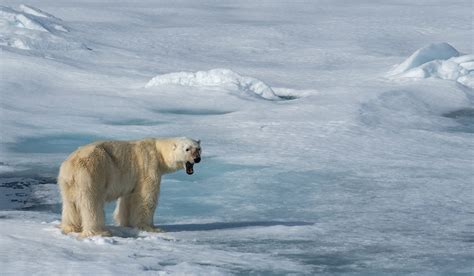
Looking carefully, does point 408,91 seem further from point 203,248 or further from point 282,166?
point 203,248

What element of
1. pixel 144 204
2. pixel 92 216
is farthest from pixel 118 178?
pixel 92 216

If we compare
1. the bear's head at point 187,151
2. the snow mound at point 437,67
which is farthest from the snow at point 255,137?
the bear's head at point 187,151

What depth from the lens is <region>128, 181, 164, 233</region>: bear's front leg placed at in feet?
20.8

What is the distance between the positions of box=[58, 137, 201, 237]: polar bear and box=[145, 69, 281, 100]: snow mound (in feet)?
25.0

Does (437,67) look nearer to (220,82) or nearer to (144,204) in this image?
(220,82)

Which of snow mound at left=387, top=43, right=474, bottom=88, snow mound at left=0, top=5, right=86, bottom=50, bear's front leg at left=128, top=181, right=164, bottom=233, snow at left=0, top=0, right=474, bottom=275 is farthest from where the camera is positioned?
snow mound at left=0, top=5, right=86, bottom=50

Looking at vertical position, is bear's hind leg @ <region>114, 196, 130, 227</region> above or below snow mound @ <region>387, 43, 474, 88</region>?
below

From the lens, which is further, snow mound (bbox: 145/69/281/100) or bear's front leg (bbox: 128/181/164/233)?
snow mound (bbox: 145/69/281/100)

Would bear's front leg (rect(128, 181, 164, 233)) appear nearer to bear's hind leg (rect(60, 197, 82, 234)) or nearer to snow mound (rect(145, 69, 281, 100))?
bear's hind leg (rect(60, 197, 82, 234))

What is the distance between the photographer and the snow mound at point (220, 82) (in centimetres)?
1409

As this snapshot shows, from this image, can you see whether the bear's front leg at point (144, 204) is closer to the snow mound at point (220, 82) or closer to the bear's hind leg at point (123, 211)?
the bear's hind leg at point (123, 211)

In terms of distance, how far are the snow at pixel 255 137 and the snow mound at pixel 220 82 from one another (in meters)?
0.03

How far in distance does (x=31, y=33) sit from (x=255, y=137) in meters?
7.70

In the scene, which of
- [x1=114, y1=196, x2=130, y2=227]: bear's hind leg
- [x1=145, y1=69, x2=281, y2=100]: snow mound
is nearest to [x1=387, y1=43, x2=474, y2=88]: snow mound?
[x1=145, y1=69, x2=281, y2=100]: snow mound
